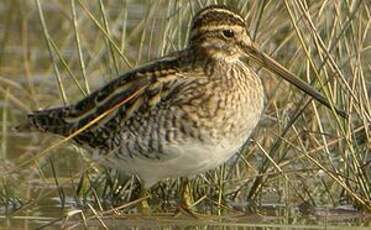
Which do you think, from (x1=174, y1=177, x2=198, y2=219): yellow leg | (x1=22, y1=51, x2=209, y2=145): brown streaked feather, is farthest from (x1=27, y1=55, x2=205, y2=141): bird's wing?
(x1=174, y1=177, x2=198, y2=219): yellow leg

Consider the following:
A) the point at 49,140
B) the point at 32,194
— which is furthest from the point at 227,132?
the point at 49,140

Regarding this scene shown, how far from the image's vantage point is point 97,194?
7367 mm

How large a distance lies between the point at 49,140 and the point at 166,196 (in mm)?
1808

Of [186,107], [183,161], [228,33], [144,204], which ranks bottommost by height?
[144,204]

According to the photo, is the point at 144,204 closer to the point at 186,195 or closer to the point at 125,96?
the point at 186,195

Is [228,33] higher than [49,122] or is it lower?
higher

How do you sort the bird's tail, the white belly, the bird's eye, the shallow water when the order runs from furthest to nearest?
1. the bird's tail
2. the bird's eye
3. the shallow water
4. the white belly

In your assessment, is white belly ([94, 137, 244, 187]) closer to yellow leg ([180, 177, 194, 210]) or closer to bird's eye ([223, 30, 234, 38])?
yellow leg ([180, 177, 194, 210])

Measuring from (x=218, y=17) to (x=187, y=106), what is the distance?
0.49 metres

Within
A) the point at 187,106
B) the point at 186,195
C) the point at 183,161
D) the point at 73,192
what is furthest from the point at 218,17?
the point at 73,192

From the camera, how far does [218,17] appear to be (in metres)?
6.91

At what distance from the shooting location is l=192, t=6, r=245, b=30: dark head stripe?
690cm

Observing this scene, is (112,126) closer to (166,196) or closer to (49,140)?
(166,196)

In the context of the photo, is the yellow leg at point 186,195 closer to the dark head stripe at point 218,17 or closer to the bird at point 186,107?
the bird at point 186,107
